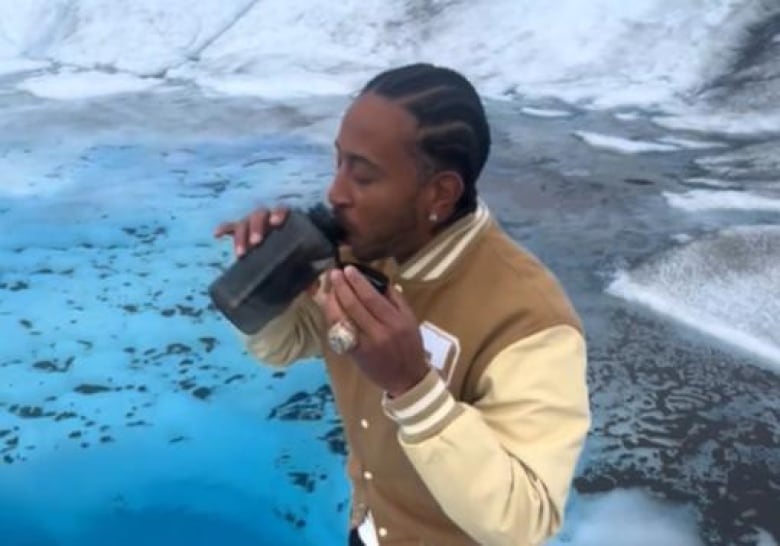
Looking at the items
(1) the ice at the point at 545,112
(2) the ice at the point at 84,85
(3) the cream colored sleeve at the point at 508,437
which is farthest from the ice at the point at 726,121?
(3) the cream colored sleeve at the point at 508,437

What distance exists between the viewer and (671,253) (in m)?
4.87

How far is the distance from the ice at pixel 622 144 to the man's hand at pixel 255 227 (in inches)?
203

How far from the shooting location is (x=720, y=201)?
18.1ft

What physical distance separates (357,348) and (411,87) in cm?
40

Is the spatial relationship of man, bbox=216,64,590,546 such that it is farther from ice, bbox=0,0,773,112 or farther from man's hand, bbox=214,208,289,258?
ice, bbox=0,0,773,112

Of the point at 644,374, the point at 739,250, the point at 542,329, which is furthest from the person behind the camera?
the point at 739,250

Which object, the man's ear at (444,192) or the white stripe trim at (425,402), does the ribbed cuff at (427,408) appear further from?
the man's ear at (444,192)

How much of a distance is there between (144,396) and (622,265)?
7.26ft

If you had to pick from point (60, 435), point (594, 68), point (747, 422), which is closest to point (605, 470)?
point (747, 422)

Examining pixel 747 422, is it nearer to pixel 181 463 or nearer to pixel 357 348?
pixel 181 463

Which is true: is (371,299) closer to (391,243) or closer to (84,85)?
(391,243)

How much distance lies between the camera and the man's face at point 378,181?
148cm

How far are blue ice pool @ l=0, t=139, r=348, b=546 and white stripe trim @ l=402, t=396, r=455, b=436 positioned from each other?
5.99 feet

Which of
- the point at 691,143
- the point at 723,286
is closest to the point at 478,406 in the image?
the point at 723,286
